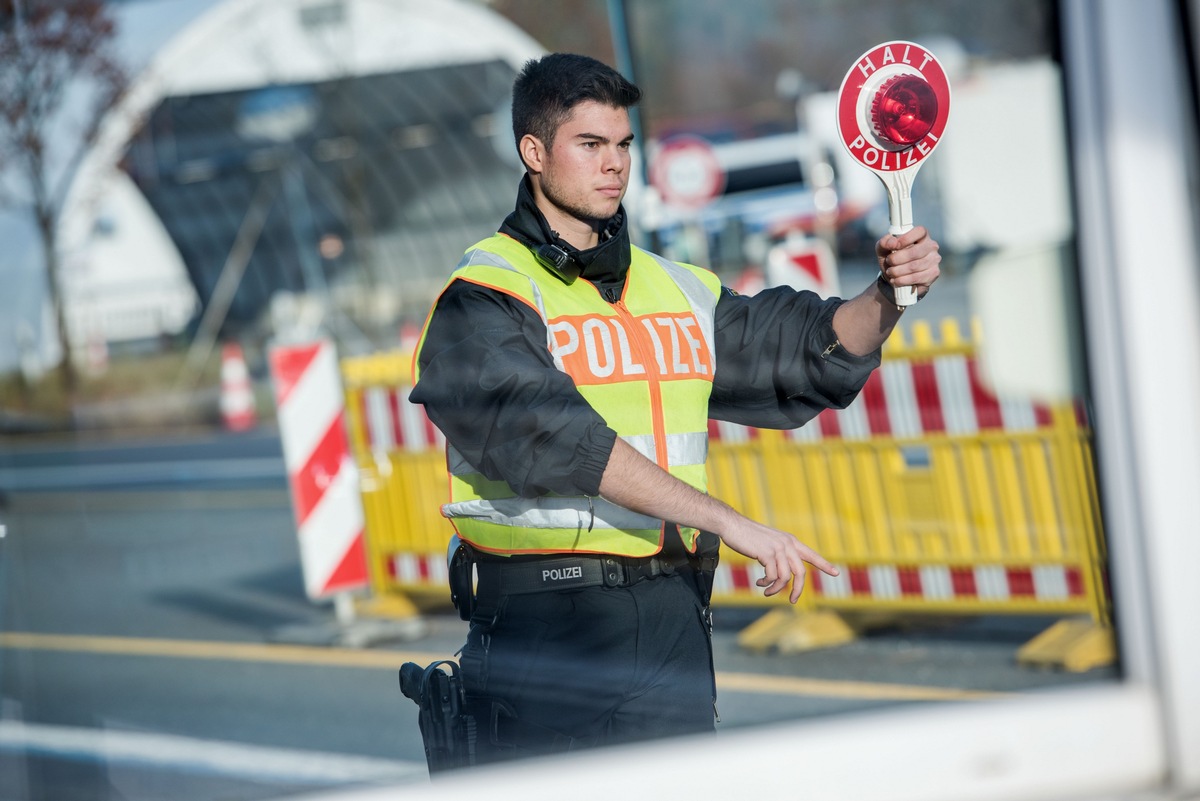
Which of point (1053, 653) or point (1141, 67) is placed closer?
point (1141, 67)

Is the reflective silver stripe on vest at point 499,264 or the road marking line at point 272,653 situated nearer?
the reflective silver stripe on vest at point 499,264

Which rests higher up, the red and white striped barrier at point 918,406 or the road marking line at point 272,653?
the red and white striped barrier at point 918,406

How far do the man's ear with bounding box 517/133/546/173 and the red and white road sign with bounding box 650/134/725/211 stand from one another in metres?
9.09

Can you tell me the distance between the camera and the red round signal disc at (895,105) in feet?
6.84

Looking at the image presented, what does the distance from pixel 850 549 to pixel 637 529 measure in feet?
10.8

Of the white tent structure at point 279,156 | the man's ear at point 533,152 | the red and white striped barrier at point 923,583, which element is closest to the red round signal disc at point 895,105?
the man's ear at point 533,152

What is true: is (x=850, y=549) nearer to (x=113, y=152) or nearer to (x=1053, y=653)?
(x=1053, y=653)

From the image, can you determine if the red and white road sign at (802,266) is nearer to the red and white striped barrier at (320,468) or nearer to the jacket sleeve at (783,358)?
the red and white striped barrier at (320,468)

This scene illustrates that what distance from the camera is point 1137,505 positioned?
2.29 meters

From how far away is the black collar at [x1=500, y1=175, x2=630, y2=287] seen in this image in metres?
2.29

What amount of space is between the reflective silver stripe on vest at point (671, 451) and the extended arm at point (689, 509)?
117 mm

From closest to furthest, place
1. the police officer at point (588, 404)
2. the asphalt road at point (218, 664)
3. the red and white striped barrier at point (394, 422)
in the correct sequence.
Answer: the police officer at point (588, 404) < the asphalt road at point (218, 664) < the red and white striped barrier at point (394, 422)

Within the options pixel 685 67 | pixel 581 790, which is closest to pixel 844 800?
pixel 581 790

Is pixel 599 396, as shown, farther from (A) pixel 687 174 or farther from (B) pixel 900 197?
(A) pixel 687 174
